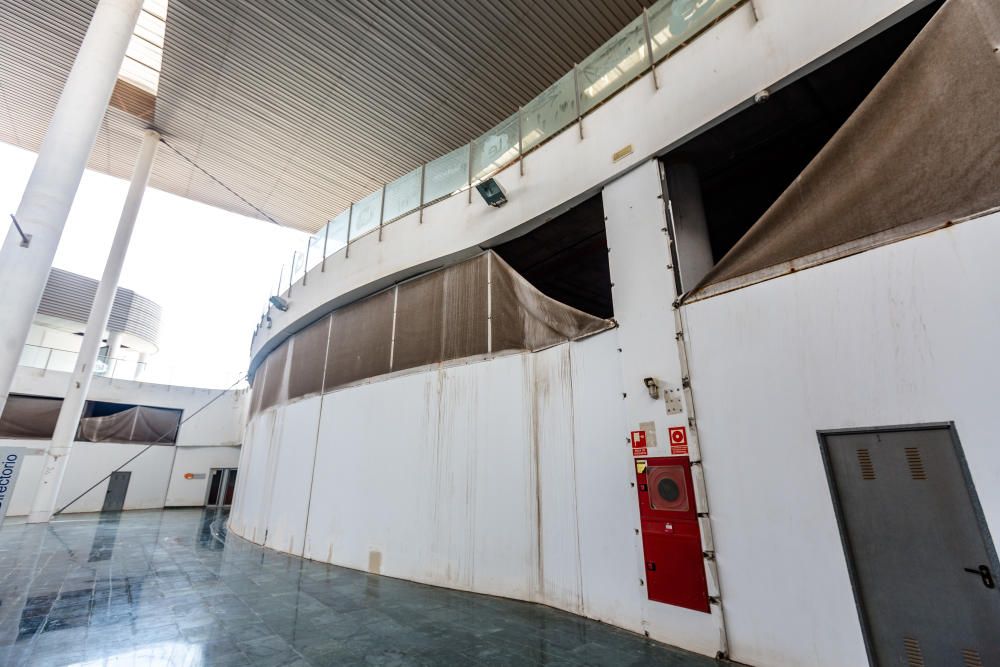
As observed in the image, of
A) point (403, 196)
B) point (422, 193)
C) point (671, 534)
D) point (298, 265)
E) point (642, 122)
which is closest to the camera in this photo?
point (671, 534)

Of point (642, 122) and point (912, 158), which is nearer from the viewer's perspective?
point (912, 158)

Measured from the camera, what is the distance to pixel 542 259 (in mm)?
7277

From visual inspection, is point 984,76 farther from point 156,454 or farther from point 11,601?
point 156,454

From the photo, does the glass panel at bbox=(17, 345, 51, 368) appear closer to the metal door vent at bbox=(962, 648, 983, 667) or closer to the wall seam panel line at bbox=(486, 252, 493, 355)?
the wall seam panel line at bbox=(486, 252, 493, 355)

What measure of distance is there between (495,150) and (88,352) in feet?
47.2

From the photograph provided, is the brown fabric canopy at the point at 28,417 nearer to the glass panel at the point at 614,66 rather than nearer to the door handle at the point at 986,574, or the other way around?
the glass panel at the point at 614,66

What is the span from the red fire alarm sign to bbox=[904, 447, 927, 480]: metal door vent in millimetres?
1558

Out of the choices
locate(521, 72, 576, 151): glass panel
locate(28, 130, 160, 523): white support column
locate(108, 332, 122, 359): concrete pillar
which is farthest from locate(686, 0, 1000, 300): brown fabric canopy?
locate(108, 332, 122, 359): concrete pillar

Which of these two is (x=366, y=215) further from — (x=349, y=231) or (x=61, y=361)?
(x=61, y=361)

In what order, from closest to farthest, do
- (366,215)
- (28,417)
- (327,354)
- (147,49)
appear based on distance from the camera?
(366,215)
(327,354)
(147,49)
(28,417)

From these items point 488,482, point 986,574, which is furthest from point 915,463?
point 488,482

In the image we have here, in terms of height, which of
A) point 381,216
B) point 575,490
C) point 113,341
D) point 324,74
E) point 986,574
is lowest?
point 986,574

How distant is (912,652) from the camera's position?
9.16 ft

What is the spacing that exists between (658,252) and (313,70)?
9.55 meters
